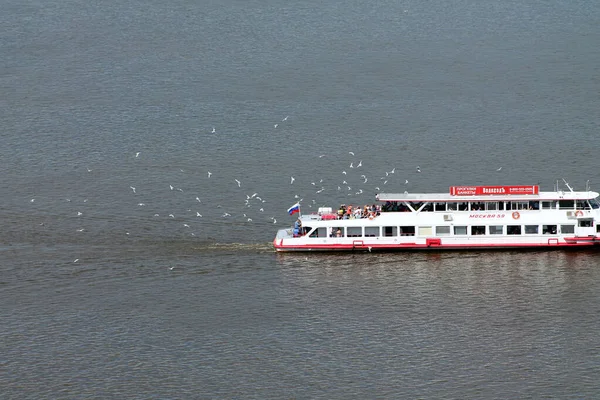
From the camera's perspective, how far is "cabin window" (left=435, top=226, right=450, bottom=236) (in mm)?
120375

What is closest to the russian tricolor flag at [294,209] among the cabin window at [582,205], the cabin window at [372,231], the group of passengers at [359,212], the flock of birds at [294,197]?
the group of passengers at [359,212]

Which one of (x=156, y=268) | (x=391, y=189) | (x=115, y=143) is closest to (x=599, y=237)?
(x=391, y=189)

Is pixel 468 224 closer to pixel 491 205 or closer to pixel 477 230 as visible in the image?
pixel 477 230

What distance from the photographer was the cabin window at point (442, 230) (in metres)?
120

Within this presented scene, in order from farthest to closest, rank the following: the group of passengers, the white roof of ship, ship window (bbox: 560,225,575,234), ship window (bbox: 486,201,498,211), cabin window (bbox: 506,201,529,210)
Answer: the group of passengers < cabin window (bbox: 506,201,529,210) < ship window (bbox: 486,201,498,211) < ship window (bbox: 560,225,575,234) < the white roof of ship

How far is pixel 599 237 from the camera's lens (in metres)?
119

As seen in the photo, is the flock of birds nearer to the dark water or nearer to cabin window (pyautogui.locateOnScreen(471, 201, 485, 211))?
the dark water

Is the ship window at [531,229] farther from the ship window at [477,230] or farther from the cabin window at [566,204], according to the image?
the ship window at [477,230]

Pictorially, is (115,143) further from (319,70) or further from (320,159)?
(319,70)

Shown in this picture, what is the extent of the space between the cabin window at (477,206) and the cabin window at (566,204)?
24.9ft

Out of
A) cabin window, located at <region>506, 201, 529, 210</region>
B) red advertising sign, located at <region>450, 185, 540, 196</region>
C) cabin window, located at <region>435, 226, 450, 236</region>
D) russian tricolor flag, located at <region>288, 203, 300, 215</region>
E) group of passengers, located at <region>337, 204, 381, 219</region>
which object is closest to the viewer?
red advertising sign, located at <region>450, 185, 540, 196</region>

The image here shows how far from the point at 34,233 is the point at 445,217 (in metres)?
42.6

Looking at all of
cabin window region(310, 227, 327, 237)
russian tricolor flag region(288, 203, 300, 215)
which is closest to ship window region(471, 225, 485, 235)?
cabin window region(310, 227, 327, 237)

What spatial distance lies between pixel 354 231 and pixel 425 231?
707cm
